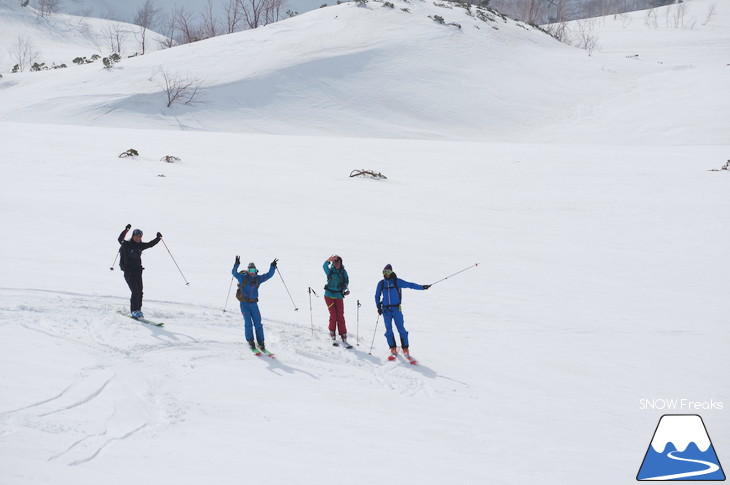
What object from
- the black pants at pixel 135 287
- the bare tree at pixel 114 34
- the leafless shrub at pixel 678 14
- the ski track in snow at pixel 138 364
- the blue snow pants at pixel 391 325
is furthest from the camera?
the bare tree at pixel 114 34

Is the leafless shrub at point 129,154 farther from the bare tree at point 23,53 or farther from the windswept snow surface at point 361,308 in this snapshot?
the bare tree at point 23,53

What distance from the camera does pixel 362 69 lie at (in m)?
36.9

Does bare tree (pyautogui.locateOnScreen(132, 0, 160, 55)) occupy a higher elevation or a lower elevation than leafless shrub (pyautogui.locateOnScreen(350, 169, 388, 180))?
higher

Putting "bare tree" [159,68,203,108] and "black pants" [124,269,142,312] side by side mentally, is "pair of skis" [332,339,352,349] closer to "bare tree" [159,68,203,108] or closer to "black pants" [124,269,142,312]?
"black pants" [124,269,142,312]

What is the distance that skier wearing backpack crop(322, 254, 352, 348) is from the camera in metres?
8.94

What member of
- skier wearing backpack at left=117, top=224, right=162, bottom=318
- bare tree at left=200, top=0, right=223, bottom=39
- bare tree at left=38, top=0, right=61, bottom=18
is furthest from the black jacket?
bare tree at left=38, top=0, right=61, bottom=18

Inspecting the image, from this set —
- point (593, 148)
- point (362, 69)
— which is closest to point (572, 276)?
point (593, 148)

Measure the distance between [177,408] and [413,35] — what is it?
39.4 m

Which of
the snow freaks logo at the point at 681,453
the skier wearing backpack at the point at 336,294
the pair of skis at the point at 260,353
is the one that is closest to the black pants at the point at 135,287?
the pair of skis at the point at 260,353

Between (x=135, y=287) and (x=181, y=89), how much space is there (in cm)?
2680

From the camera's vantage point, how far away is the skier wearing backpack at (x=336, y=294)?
894 centimetres

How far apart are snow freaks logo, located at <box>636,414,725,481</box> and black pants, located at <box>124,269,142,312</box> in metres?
7.59

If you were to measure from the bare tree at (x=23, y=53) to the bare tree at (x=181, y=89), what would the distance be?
30748mm

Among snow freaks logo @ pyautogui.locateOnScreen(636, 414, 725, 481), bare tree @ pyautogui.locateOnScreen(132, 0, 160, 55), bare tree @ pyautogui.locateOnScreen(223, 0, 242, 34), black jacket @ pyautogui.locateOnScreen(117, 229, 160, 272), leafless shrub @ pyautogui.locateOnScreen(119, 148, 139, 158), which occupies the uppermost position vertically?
bare tree @ pyautogui.locateOnScreen(132, 0, 160, 55)
